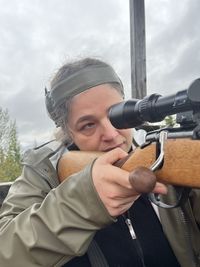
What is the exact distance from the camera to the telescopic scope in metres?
1.15

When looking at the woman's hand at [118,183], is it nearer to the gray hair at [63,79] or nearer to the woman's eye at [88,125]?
the woman's eye at [88,125]

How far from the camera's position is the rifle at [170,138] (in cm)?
113

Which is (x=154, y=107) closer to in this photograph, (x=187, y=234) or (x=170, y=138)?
(x=170, y=138)

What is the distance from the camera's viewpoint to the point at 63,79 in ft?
6.31

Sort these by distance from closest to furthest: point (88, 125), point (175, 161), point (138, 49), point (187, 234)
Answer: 1. point (175, 161)
2. point (187, 234)
3. point (88, 125)
4. point (138, 49)

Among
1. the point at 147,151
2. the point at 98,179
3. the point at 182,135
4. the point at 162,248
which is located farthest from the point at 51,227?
the point at 162,248

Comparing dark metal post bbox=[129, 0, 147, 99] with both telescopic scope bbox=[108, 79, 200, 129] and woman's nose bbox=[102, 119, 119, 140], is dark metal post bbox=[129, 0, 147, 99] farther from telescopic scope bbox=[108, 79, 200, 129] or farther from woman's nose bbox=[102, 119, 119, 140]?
telescopic scope bbox=[108, 79, 200, 129]

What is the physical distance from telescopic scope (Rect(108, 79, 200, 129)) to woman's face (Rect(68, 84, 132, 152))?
26cm

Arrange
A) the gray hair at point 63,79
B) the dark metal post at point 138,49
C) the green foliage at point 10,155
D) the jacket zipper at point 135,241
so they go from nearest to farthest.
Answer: the jacket zipper at point 135,241
the gray hair at point 63,79
the dark metal post at point 138,49
the green foliage at point 10,155

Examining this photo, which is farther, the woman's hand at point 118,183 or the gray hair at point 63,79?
the gray hair at point 63,79

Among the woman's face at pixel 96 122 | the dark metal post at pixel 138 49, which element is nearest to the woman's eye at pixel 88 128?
the woman's face at pixel 96 122

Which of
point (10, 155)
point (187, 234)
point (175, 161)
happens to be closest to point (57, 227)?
point (175, 161)

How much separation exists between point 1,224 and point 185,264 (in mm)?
770

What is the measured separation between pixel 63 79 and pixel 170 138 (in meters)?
0.82
